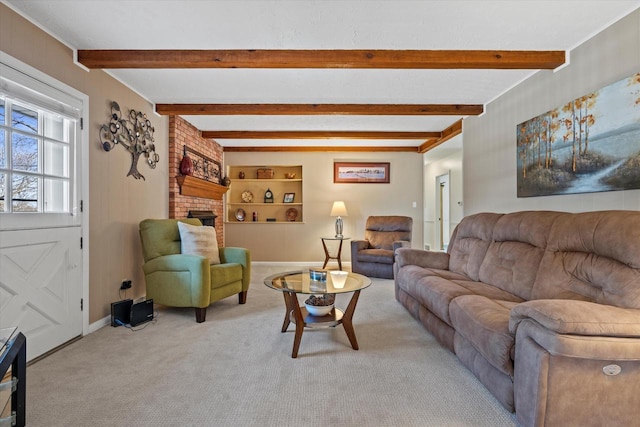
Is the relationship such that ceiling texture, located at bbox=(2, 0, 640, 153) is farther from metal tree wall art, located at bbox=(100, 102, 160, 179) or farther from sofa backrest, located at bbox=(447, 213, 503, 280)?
sofa backrest, located at bbox=(447, 213, 503, 280)

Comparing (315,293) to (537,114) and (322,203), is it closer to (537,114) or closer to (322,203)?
(537,114)

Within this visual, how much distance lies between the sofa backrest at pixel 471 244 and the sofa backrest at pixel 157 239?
2.93 m

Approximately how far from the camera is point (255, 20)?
84.4 inches

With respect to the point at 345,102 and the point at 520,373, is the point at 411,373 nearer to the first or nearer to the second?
the point at 520,373

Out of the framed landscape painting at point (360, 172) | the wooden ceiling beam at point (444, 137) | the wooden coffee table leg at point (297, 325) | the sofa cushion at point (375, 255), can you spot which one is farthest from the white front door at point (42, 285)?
the wooden ceiling beam at point (444, 137)

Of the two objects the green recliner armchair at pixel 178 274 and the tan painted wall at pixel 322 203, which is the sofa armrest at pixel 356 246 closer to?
the tan painted wall at pixel 322 203

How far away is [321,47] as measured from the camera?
2.50 meters

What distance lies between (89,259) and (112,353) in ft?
2.86

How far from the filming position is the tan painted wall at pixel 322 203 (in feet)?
20.2

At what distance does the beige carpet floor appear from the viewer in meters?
1.53

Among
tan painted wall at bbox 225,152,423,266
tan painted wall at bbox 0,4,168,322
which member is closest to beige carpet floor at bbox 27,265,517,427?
tan painted wall at bbox 0,4,168,322

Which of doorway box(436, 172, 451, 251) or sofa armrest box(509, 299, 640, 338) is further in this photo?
doorway box(436, 172, 451, 251)

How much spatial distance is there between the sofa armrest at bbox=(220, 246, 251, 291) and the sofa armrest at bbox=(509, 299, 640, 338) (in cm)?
276

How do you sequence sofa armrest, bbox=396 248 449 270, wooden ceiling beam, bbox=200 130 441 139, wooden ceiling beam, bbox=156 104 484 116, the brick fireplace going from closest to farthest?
1. sofa armrest, bbox=396 248 449 270
2. wooden ceiling beam, bbox=156 104 484 116
3. the brick fireplace
4. wooden ceiling beam, bbox=200 130 441 139
